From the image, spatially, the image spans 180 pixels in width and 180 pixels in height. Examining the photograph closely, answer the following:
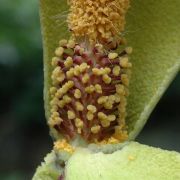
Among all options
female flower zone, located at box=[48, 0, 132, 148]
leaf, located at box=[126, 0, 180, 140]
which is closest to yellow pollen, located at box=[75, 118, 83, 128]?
female flower zone, located at box=[48, 0, 132, 148]

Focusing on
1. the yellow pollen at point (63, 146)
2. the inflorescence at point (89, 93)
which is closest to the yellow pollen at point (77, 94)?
the inflorescence at point (89, 93)

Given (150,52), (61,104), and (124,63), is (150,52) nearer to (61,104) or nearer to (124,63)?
(124,63)

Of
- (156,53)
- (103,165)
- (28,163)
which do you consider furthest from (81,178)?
(28,163)

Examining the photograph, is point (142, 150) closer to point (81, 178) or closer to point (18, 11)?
point (81, 178)

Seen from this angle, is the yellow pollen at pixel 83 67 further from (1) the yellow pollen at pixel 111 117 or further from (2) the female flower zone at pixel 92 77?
(1) the yellow pollen at pixel 111 117

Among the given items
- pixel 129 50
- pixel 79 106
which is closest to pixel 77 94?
pixel 79 106

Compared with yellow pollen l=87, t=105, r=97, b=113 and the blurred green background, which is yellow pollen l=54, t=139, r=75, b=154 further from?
the blurred green background
